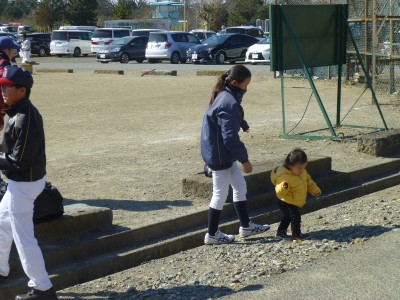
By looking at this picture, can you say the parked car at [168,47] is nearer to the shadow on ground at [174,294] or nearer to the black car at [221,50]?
the black car at [221,50]

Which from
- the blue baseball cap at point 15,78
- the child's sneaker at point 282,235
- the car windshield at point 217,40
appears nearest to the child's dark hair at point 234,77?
the child's sneaker at point 282,235

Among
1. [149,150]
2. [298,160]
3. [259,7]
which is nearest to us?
[298,160]

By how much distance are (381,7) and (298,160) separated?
14.0 metres

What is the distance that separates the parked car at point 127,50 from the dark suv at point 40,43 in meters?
9.38

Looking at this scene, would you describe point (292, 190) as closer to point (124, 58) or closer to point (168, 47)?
point (168, 47)

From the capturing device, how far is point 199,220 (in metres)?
8.39

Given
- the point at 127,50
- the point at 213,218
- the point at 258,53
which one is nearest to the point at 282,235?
the point at 213,218

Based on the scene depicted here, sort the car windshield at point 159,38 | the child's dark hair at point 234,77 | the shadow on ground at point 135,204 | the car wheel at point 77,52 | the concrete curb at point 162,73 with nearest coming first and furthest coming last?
1. the child's dark hair at point 234,77
2. the shadow on ground at point 135,204
3. the concrete curb at point 162,73
4. the car windshield at point 159,38
5. the car wheel at point 77,52

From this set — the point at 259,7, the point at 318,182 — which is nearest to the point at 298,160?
the point at 318,182

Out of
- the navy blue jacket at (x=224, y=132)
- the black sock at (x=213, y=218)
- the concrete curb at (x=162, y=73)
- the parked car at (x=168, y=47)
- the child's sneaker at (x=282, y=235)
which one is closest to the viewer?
the navy blue jacket at (x=224, y=132)

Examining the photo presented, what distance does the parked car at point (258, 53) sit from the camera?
34188 mm

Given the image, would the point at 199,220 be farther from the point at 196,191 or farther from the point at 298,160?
the point at 298,160

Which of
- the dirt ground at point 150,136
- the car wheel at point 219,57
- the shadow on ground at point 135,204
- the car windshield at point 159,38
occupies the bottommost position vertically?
the shadow on ground at point 135,204

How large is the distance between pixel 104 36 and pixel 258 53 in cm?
1402
